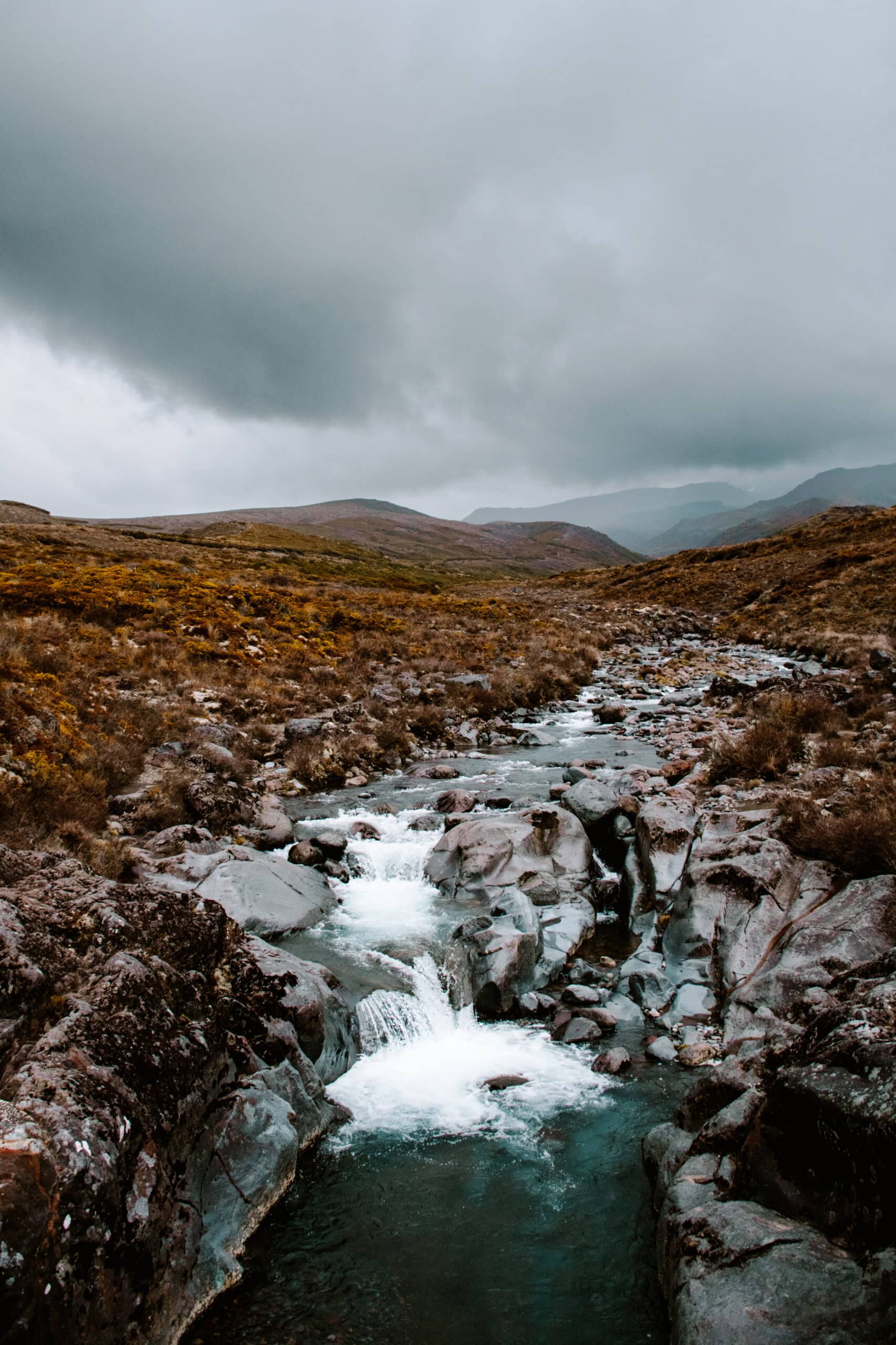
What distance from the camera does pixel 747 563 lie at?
74125 mm

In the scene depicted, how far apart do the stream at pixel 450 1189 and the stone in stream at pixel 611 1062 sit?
0.12 m

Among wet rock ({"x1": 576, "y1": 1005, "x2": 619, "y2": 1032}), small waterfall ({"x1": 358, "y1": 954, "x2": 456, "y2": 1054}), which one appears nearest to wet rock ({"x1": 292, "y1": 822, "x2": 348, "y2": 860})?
small waterfall ({"x1": 358, "y1": 954, "x2": 456, "y2": 1054})

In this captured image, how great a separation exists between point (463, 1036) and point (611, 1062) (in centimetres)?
193

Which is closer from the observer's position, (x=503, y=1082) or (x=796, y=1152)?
(x=796, y=1152)

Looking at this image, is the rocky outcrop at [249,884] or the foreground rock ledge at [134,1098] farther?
the rocky outcrop at [249,884]

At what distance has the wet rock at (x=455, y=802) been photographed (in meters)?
14.8

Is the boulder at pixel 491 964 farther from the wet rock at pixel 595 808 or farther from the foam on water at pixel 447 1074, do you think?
the wet rock at pixel 595 808

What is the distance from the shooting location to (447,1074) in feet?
25.8

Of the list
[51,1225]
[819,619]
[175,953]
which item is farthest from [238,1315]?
[819,619]

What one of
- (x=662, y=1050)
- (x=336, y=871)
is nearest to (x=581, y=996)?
(x=662, y=1050)

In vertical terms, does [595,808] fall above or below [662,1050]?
above

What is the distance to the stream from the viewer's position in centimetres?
499

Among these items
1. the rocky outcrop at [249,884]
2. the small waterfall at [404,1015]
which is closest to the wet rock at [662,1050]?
the small waterfall at [404,1015]

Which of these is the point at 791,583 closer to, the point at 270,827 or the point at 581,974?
the point at 270,827
